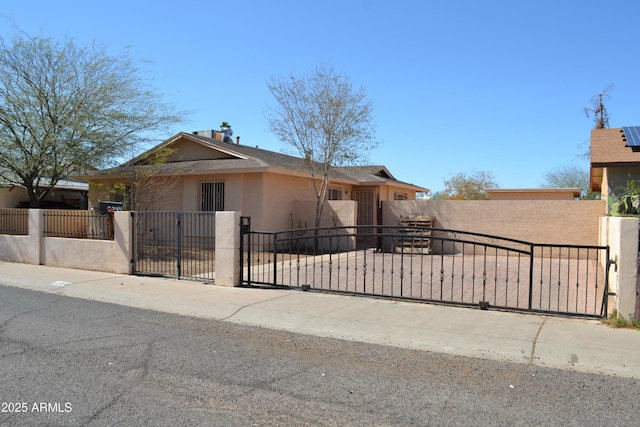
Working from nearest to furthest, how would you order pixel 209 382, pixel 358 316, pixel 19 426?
pixel 19 426 < pixel 209 382 < pixel 358 316

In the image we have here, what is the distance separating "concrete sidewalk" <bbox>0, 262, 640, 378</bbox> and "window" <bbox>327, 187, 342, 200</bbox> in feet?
43.0

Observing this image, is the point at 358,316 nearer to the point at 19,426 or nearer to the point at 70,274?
the point at 19,426

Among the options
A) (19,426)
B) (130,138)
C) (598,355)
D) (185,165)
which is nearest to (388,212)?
(185,165)

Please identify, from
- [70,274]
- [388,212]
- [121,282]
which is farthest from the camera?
[388,212]

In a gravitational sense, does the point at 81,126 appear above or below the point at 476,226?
above

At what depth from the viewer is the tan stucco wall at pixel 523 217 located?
17.5 metres

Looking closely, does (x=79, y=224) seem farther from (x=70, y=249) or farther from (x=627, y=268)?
(x=627, y=268)

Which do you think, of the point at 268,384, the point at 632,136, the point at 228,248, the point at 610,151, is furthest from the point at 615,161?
the point at 268,384

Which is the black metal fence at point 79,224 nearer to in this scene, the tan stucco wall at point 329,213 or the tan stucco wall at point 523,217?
the tan stucco wall at point 329,213

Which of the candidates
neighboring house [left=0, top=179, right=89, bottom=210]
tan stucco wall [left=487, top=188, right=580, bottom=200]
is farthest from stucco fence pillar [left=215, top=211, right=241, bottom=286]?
tan stucco wall [left=487, top=188, right=580, bottom=200]

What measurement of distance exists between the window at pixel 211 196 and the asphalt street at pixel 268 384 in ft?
43.7

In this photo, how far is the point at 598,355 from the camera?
6258mm

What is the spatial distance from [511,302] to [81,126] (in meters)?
15.0

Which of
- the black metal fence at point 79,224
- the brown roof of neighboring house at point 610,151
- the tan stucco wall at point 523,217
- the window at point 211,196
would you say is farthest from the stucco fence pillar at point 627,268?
the window at point 211,196
